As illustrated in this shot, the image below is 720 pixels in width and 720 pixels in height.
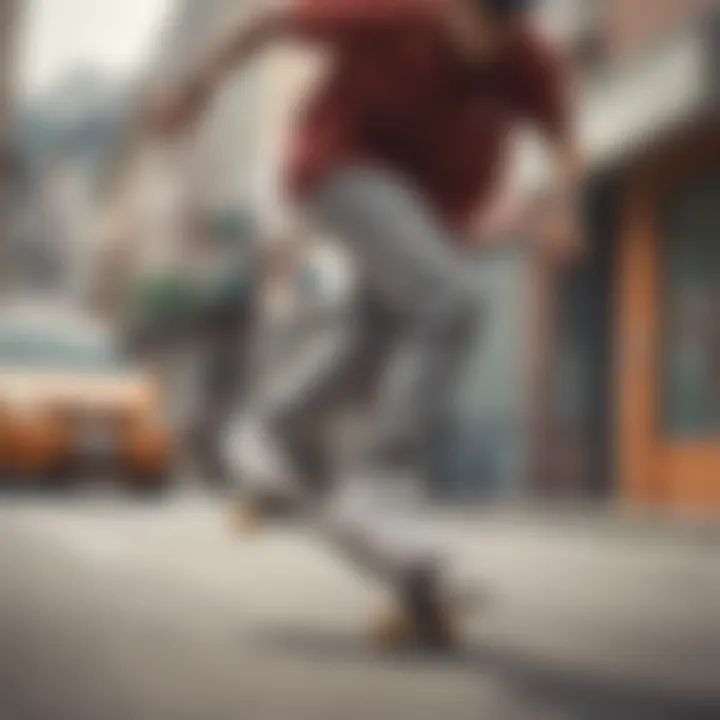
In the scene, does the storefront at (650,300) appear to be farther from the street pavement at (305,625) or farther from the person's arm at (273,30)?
the person's arm at (273,30)

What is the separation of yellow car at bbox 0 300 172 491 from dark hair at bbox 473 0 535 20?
375mm

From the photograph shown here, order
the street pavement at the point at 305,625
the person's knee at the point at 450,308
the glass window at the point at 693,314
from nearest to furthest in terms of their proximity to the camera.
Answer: the street pavement at the point at 305,625, the person's knee at the point at 450,308, the glass window at the point at 693,314

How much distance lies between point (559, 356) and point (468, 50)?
256 mm

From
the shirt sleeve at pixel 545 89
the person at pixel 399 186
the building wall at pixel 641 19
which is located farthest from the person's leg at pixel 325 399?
the building wall at pixel 641 19

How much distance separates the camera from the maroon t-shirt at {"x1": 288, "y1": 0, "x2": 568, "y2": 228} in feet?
3.08

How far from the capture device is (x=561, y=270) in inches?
39.0

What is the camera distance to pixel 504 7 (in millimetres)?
947

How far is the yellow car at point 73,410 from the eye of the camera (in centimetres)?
90

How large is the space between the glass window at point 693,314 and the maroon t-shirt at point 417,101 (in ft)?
0.60

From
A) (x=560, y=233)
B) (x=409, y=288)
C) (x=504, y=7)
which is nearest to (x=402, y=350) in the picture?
(x=409, y=288)

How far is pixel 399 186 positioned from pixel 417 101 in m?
0.07

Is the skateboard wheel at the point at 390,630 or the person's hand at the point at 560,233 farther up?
the person's hand at the point at 560,233

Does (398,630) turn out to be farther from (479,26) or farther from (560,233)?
(479,26)

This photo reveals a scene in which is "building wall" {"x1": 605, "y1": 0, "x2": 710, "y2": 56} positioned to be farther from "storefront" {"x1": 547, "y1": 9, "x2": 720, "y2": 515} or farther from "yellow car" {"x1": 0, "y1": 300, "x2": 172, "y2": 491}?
"yellow car" {"x1": 0, "y1": 300, "x2": 172, "y2": 491}
